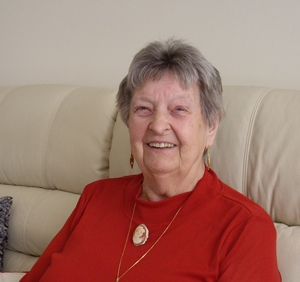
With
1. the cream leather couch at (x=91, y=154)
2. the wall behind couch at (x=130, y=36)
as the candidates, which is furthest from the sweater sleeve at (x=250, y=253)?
the wall behind couch at (x=130, y=36)

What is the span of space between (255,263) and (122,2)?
4.60 feet

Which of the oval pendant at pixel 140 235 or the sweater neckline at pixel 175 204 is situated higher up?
the sweater neckline at pixel 175 204

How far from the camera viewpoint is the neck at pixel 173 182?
132cm

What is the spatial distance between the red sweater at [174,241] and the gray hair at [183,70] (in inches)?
8.2

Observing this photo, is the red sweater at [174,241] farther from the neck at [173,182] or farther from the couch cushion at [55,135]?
the couch cushion at [55,135]

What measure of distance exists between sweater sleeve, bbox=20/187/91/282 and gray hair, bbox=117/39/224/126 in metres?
0.43

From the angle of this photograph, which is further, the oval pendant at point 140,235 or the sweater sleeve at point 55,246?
the sweater sleeve at point 55,246

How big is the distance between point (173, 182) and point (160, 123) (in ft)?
0.58

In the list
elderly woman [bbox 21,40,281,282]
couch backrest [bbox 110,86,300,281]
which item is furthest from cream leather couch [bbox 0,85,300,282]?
elderly woman [bbox 21,40,281,282]

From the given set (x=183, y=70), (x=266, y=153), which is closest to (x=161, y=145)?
(x=183, y=70)

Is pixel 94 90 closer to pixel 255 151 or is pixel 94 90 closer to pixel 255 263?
pixel 255 151

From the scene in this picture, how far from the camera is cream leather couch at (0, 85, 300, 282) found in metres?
1.33

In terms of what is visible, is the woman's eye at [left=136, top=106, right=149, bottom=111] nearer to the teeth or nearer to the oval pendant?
the teeth

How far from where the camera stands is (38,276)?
56.9 inches
